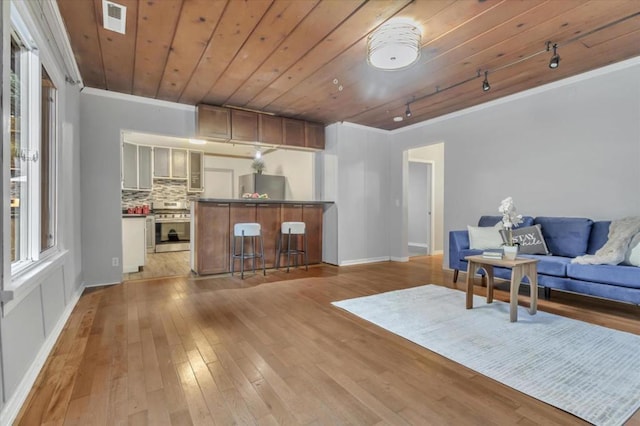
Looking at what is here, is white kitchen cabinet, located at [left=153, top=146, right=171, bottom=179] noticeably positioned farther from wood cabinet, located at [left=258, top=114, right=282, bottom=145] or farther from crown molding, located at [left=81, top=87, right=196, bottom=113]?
wood cabinet, located at [left=258, top=114, right=282, bottom=145]

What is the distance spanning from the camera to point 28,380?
168 cm

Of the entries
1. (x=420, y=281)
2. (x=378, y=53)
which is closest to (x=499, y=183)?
(x=420, y=281)

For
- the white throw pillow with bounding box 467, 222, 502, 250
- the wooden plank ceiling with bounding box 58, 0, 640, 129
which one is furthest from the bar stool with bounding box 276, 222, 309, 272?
the white throw pillow with bounding box 467, 222, 502, 250

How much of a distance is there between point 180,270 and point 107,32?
3339 mm

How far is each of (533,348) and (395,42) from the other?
243 centimetres

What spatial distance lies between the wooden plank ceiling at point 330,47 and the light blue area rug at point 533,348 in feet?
7.90

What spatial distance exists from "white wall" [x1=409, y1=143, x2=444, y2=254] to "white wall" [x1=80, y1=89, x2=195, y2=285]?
533 centimetres

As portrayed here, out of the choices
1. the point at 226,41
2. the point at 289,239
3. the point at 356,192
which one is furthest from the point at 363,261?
the point at 226,41

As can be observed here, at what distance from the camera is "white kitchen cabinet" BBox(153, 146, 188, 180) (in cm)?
729

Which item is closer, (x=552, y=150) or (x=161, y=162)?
(x=552, y=150)

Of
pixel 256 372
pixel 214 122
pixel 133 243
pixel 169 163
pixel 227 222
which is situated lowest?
pixel 256 372

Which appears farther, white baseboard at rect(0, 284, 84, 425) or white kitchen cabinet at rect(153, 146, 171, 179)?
white kitchen cabinet at rect(153, 146, 171, 179)

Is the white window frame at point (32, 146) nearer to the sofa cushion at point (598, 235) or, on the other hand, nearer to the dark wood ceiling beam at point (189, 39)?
the dark wood ceiling beam at point (189, 39)

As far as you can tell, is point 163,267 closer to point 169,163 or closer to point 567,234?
point 169,163
